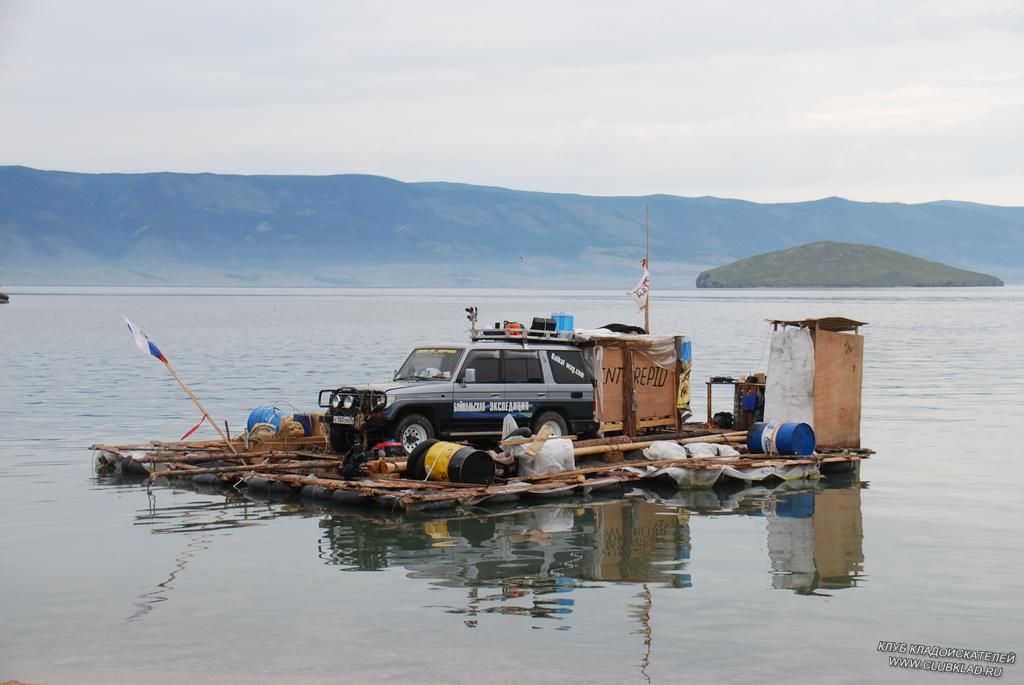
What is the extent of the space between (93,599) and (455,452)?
694cm

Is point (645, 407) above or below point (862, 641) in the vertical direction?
above

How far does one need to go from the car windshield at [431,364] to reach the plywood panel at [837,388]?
711 centimetres

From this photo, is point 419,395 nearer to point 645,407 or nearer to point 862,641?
point 645,407

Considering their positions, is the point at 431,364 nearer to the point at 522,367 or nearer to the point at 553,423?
the point at 522,367

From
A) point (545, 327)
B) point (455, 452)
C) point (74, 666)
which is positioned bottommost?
point (74, 666)

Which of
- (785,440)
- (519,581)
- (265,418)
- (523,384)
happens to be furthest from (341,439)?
(785,440)

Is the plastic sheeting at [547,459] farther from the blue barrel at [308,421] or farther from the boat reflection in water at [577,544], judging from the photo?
the blue barrel at [308,421]

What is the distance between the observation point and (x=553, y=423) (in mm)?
24016

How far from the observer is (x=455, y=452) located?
810 inches

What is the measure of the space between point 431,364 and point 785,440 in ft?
22.4

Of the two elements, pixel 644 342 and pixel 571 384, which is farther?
pixel 644 342

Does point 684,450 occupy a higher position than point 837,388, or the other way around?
point 837,388

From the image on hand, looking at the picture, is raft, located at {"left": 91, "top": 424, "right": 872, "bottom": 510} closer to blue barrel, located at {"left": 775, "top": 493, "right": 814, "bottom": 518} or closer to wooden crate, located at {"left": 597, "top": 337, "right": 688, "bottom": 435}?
wooden crate, located at {"left": 597, "top": 337, "right": 688, "bottom": 435}

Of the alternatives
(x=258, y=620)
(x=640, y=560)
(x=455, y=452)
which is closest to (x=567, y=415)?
(x=455, y=452)
